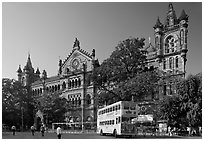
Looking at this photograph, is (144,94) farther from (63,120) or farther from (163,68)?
(63,120)

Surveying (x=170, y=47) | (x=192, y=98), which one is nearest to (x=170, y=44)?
(x=170, y=47)

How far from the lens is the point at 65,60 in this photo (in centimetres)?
5538

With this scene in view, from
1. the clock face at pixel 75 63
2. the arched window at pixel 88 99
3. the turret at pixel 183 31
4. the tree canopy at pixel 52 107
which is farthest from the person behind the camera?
the clock face at pixel 75 63

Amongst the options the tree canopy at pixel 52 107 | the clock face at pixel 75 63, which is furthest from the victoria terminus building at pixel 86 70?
the tree canopy at pixel 52 107

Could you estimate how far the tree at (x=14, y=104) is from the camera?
4542 centimetres

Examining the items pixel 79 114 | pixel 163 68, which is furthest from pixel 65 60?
pixel 163 68

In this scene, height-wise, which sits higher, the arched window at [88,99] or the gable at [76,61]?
the gable at [76,61]

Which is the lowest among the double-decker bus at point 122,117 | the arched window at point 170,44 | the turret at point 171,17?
the double-decker bus at point 122,117

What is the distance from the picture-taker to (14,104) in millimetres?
46812

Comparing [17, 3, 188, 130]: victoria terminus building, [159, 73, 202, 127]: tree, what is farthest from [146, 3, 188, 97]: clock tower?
[159, 73, 202, 127]: tree

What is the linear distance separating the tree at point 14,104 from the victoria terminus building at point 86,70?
197cm

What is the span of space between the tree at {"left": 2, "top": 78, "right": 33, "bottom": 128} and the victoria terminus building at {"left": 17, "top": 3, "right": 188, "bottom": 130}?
6.45 ft

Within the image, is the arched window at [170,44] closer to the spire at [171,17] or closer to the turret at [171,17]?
the turret at [171,17]

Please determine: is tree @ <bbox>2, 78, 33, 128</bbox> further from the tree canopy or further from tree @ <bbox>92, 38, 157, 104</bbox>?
tree @ <bbox>92, 38, 157, 104</bbox>
